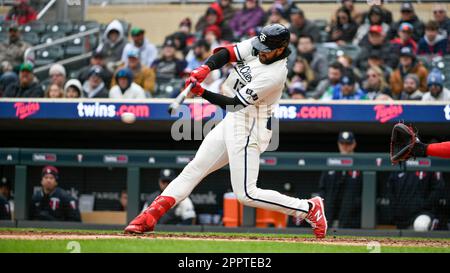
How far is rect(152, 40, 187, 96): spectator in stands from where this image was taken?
11.8 meters

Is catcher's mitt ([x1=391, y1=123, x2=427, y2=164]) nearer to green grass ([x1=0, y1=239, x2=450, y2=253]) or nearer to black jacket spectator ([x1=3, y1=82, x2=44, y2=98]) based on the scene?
green grass ([x1=0, y1=239, x2=450, y2=253])

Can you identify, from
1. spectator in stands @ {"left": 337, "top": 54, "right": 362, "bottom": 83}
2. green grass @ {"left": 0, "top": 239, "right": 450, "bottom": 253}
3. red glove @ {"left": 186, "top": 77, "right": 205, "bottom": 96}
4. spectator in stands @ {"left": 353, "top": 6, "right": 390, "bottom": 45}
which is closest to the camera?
green grass @ {"left": 0, "top": 239, "right": 450, "bottom": 253}

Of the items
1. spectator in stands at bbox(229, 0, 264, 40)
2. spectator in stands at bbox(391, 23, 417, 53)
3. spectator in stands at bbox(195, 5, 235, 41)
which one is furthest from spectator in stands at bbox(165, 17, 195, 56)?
spectator in stands at bbox(391, 23, 417, 53)

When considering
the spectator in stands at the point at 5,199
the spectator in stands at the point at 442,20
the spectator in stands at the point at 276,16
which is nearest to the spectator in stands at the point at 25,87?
the spectator in stands at the point at 5,199

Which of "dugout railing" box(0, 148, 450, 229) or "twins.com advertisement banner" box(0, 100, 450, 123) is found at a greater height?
"twins.com advertisement banner" box(0, 100, 450, 123)

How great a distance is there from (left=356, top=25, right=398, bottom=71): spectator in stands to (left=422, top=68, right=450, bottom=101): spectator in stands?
1.03m

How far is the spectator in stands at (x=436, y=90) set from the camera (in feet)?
33.7

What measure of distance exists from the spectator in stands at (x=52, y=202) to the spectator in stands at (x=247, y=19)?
3994 millimetres

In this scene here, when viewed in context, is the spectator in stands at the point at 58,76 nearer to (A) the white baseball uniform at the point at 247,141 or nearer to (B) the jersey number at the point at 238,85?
(B) the jersey number at the point at 238,85

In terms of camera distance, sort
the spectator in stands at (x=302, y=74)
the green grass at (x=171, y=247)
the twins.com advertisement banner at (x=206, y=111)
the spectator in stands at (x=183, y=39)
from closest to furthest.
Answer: the green grass at (x=171, y=247)
the twins.com advertisement banner at (x=206, y=111)
the spectator in stands at (x=302, y=74)
the spectator in stands at (x=183, y=39)

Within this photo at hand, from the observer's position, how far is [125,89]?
433 inches

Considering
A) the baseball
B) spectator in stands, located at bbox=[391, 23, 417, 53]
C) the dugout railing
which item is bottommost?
the dugout railing
